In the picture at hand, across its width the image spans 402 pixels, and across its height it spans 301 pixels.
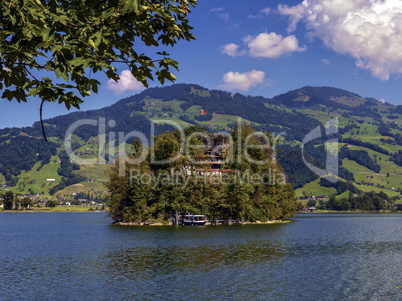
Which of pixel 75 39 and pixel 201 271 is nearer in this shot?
pixel 75 39

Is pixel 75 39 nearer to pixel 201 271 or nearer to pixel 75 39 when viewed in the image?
pixel 75 39

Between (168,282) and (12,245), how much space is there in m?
45.8

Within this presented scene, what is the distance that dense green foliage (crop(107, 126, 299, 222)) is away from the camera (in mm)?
109500

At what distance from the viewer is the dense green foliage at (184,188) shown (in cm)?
10950

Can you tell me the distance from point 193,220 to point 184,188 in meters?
8.42

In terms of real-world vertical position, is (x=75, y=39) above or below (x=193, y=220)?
above

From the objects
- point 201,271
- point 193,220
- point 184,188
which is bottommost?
point 201,271

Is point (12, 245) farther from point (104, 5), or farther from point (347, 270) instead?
point (104, 5)

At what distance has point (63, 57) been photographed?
893cm

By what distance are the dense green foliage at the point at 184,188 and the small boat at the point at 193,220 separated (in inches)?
74.4

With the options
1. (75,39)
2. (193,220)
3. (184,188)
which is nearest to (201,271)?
(75,39)

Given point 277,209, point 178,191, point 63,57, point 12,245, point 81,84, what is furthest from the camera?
point 277,209

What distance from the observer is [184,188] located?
110 metres

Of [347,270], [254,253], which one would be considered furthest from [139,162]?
[347,270]
